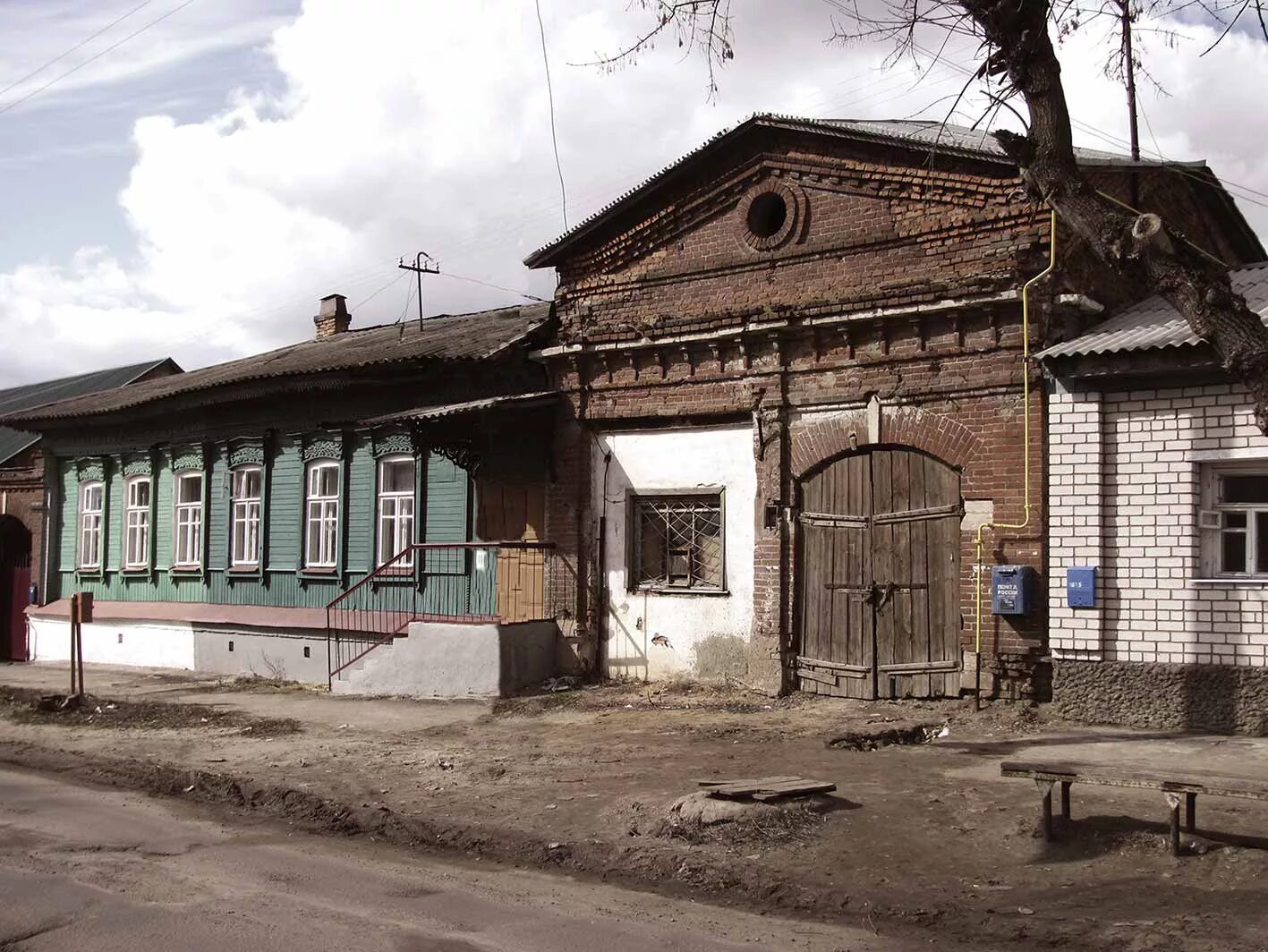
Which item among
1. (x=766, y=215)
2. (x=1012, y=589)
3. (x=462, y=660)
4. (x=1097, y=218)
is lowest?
(x=462, y=660)

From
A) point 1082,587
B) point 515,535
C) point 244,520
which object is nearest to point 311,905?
point 1082,587

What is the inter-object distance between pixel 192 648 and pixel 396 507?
16.5 feet

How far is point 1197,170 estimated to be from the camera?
12.8 m

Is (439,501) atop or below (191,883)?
atop

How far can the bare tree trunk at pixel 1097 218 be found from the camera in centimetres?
614

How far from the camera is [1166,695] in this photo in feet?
33.3

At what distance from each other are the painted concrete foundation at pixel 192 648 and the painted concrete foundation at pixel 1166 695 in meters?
10.4

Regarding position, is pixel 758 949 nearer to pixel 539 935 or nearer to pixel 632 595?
pixel 539 935

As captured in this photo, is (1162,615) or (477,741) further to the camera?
(477,741)

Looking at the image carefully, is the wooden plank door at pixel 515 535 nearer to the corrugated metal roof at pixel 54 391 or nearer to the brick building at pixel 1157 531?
the brick building at pixel 1157 531

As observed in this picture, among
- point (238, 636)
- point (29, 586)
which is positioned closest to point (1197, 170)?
point (238, 636)

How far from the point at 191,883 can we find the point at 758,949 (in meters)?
3.26

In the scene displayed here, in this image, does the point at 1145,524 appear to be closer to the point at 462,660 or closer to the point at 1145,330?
the point at 1145,330

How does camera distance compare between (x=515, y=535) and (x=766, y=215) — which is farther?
(x=515, y=535)
